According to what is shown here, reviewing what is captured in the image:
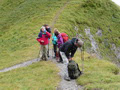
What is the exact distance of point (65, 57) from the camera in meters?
12.9

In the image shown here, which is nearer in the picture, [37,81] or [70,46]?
[70,46]

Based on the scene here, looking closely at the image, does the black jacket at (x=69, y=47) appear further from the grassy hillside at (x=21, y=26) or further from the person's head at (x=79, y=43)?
the grassy hillside at (x=21, y=26)

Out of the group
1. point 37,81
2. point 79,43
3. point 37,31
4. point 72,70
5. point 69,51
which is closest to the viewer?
point 79,43

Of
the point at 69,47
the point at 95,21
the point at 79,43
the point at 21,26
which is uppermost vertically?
the point at 79,43

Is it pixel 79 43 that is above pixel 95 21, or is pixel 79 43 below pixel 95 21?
above

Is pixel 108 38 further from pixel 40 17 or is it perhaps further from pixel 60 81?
pixel 60 81

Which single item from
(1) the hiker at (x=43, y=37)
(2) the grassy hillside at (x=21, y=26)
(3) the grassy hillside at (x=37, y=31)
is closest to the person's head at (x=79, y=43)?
(3) the grassy hillside at (x=37, y=31)

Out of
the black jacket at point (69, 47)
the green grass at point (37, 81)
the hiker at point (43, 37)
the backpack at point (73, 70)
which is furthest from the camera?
the hiker at point (43, 37)

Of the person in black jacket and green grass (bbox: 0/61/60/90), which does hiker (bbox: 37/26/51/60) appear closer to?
green grass (bbox: 0/61/60/90)

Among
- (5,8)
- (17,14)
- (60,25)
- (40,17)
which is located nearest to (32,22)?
(40,17)

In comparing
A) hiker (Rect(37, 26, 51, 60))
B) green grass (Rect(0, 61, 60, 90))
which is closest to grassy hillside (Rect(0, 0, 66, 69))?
hiker (Rect(37, 26, 51, 60))

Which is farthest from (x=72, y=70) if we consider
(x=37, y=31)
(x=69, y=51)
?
(x=37, y=31)

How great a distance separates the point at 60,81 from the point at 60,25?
26.2 metres

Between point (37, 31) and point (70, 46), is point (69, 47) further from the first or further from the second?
point (37, 31)
